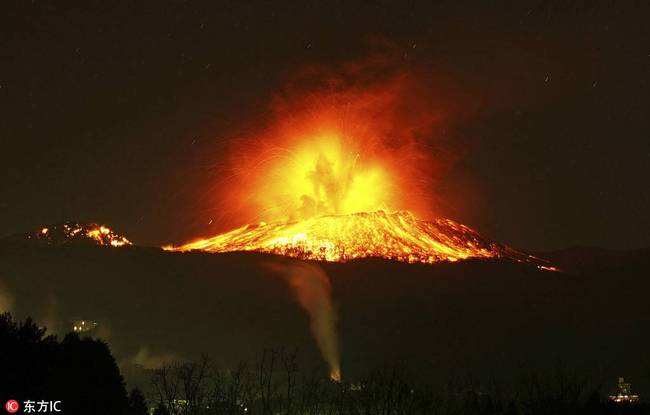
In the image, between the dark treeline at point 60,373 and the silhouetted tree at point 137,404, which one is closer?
the dark treeline at point 60,373

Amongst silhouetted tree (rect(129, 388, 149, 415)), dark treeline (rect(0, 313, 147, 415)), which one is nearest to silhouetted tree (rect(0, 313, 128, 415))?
dark treeline (rect(0, 313, 147, 415))

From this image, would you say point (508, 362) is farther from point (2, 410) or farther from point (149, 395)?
point (2, 410)

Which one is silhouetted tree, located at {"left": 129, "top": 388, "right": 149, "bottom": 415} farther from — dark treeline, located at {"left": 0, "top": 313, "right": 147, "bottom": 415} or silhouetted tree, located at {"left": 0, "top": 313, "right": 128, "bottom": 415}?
silhouetted tree, located at {"left": 0, "top": 313, "right": 128, "bottom": 415}

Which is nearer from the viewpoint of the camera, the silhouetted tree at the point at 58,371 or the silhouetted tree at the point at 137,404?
the silhouetted tree at the point at 58,371

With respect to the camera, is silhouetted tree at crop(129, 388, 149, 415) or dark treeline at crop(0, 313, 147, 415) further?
silhouetted tree at crop(129, 388, 149, 415)

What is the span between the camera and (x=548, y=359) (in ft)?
606

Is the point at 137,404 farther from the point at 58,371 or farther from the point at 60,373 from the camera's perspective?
the point at 58,371

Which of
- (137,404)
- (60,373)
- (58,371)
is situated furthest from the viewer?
(137,404)

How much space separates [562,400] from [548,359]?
119 meters

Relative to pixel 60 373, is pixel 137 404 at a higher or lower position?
lower

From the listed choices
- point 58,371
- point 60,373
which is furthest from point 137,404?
point 58,371

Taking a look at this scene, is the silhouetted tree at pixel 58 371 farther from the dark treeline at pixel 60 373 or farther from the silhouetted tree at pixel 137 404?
the silhouetted tree at pixel 137 404

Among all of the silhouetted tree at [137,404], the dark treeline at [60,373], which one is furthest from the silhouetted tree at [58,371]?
the silhouetted tree at [137,404]

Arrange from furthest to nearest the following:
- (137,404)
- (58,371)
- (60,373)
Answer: (137,404)
(60,373)
(58,371)
